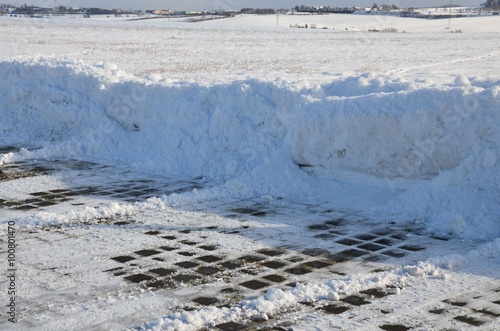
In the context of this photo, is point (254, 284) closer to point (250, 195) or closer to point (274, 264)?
point (274, 264)

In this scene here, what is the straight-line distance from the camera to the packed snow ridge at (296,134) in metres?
9.72

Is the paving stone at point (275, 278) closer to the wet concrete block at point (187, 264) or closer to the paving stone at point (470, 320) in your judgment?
the wet concrete block at point (187, 264)

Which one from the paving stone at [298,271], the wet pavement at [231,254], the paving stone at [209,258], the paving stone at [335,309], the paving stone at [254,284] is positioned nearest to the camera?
the paving stone at [335,309]

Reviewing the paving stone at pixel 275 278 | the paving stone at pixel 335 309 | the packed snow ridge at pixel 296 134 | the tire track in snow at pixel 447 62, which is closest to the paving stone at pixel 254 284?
the paving stone at pixel 275 278

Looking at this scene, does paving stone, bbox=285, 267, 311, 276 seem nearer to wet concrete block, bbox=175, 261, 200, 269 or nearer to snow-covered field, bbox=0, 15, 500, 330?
snow-covered field, bbox=0, 15, 500, 330

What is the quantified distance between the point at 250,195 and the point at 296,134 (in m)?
1.41

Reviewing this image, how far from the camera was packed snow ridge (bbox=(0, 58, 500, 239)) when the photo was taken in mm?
9719

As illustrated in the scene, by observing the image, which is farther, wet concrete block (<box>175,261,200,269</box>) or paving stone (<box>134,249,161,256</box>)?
paving stone (<box>134,249,161,256</box>)

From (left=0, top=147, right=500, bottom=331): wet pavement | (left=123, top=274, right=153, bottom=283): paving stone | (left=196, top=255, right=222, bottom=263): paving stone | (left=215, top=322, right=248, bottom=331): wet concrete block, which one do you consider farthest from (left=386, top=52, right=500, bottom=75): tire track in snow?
(left=215, top=322, right=248, bottom=331): wet concrete block

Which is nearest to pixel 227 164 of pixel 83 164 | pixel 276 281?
pixel 83 164

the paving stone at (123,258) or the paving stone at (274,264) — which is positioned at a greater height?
the paving stone at (274,264)

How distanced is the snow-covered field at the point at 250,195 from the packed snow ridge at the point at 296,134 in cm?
3

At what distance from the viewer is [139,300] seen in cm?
671

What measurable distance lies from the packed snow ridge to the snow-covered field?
0.09 ft
